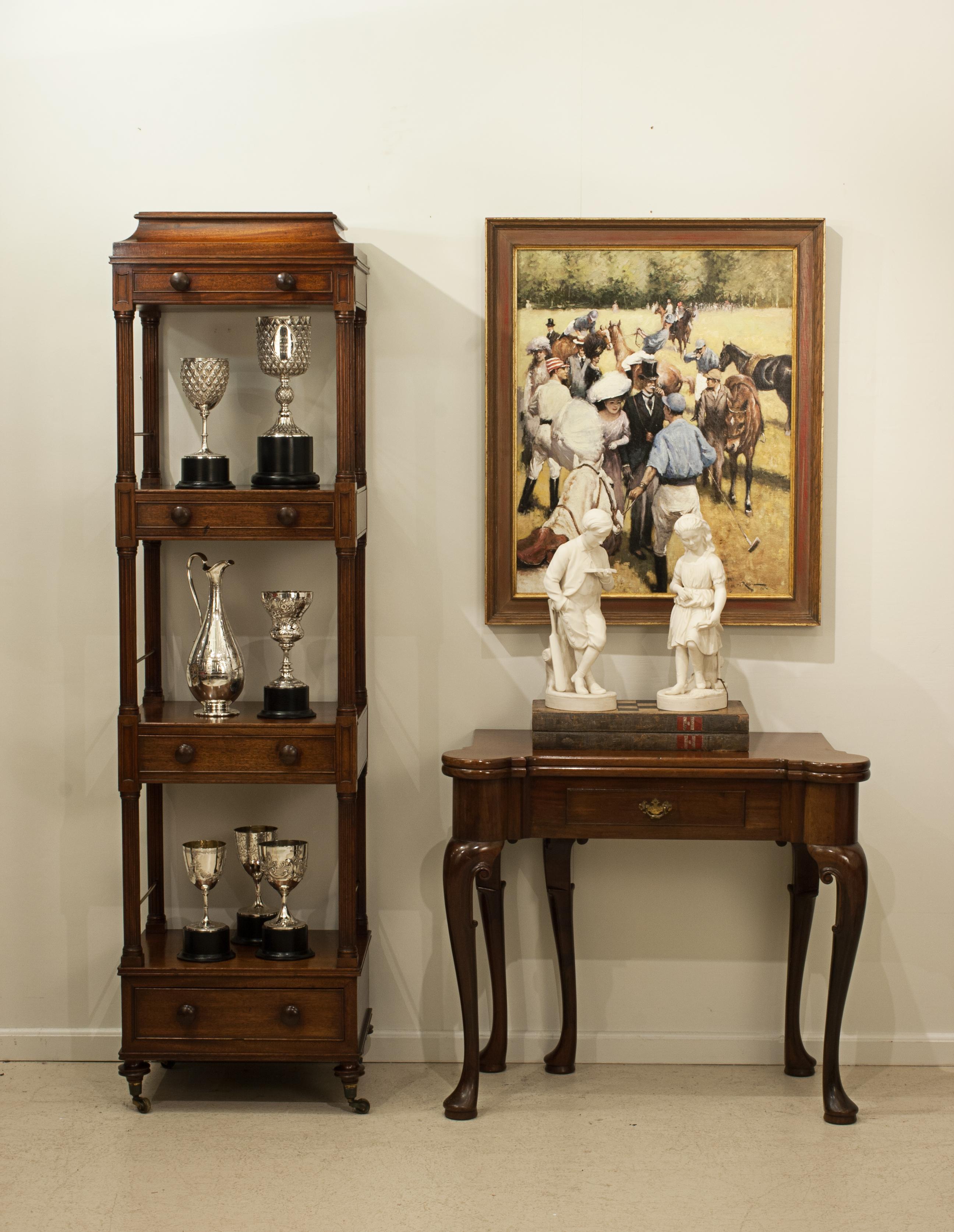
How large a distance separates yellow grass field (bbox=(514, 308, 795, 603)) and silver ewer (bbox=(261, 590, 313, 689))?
2.01 ft

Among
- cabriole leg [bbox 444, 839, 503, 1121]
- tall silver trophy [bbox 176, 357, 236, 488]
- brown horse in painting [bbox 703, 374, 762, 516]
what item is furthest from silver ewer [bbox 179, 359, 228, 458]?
brown horse in painting [bbox 703, 374, 762, 516]

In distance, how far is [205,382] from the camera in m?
3.28

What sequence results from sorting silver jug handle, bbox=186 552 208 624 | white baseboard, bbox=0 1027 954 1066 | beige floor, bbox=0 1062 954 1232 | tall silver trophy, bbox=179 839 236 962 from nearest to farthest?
1. beige floor, bbox=0 1062 954 1232
2. tall silver trophy, bbox=179 839 236 962
3. silver jug handle, bbox=186 552 208 624
4. white baseboard, bbox=0 1027 954 1066

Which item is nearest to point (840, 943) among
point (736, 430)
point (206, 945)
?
point (736, 430)

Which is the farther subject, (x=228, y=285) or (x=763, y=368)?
(x=763, y=368)

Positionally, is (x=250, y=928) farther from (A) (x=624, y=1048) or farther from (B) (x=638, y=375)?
(B) (x=638, y=375)

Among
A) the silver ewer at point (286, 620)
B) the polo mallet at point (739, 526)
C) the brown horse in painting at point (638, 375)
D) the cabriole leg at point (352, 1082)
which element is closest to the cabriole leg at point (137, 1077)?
the cabriole leg at point (352, 1082)

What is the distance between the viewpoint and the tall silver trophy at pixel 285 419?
321cm

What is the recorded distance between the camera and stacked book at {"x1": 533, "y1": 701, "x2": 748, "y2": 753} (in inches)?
123

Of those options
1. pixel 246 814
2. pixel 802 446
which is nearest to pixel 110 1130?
pixel 246 814

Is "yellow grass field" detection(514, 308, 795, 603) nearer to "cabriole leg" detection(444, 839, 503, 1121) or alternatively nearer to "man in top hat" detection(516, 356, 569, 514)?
"man in top hat" detection(516, 356, 569, 514)

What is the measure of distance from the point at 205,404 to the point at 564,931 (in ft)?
5.58

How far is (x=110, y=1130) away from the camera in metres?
3.14

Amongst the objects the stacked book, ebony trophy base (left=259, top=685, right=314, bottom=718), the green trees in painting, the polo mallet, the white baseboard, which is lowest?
the white baseboard
